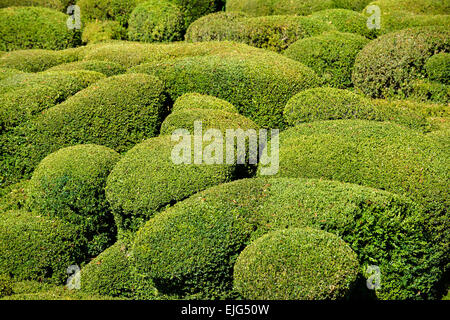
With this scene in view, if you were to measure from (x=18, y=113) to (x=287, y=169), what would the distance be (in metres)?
5.12

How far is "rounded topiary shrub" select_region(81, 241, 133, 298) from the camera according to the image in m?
7.35

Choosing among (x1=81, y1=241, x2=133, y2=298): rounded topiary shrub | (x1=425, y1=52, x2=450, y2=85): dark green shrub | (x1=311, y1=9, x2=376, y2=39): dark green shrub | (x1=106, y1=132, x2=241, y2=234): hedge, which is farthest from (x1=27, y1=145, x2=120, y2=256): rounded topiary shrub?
(x1=311, y1=9, x2=376, y2=39): dark green shrub

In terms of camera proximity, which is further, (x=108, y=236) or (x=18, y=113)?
(x=18, y=113)

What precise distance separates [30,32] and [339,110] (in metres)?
9.64

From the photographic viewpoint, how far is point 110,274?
7457 mm

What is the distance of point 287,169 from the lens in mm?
7539

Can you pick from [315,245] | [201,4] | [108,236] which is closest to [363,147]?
[315,245]

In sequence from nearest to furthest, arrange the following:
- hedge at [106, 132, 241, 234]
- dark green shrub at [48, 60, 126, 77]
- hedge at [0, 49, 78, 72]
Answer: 1. hedge at [106, 132, 241, 234]
2. dark green shrub at [48, 60, 126, 77]
3. hedge at [0, 49, 78, 72]

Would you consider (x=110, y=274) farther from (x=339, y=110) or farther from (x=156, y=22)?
(x=156, y=22)

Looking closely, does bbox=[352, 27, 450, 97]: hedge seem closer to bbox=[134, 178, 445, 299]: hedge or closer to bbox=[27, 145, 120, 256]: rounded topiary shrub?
bbox=[134, 178, 445, 299]: hedge

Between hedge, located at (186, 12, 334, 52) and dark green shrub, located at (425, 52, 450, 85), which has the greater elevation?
hedge, located at (186, 12, 334, 52)

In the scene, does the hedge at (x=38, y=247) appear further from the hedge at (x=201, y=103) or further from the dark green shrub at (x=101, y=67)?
the dark green shrub at (x=101, y=67)

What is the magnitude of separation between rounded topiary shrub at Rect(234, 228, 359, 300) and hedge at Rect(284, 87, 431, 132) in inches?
131

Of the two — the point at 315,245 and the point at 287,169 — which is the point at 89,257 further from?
the point at 315,245
